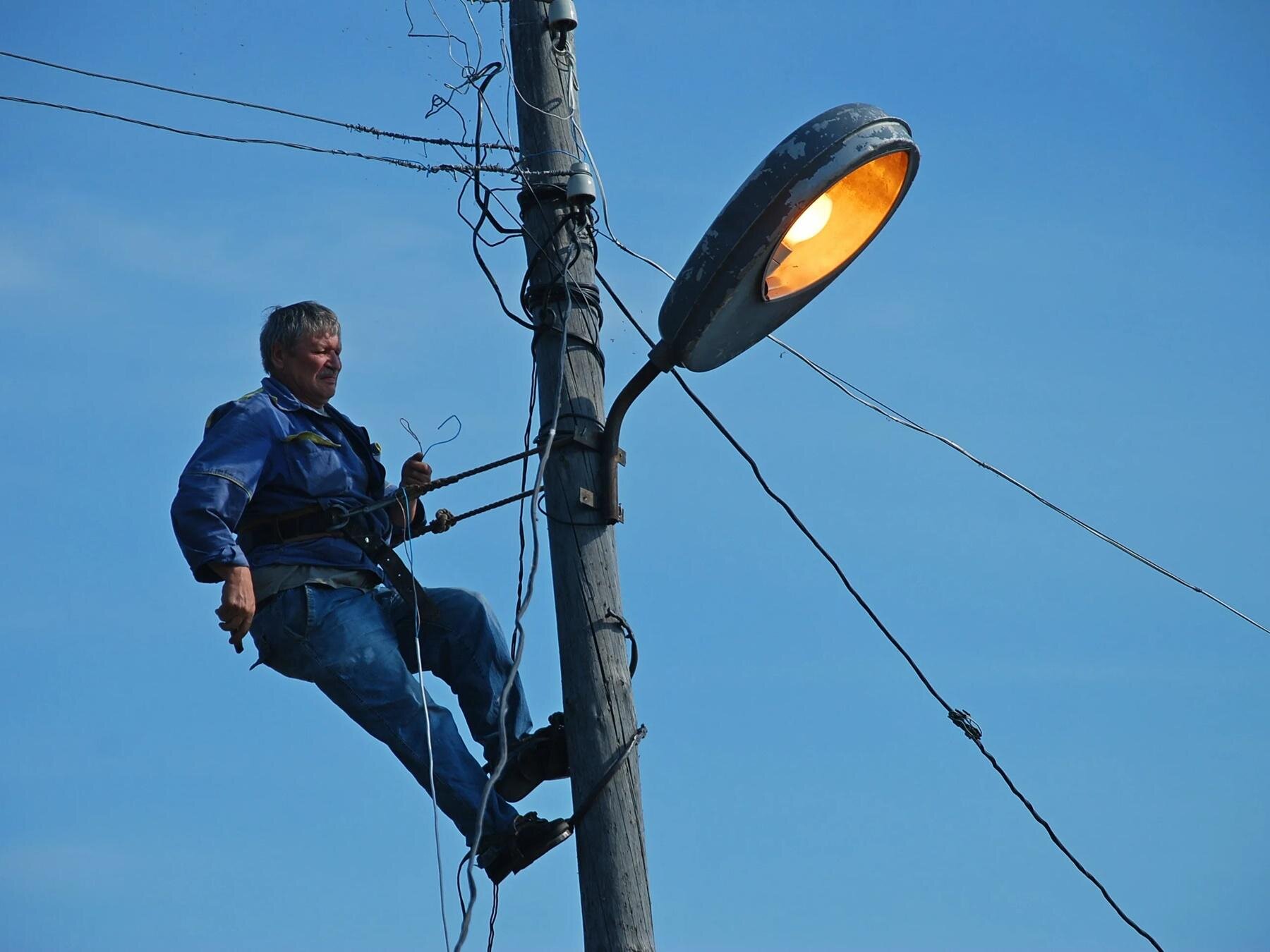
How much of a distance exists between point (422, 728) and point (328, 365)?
4.24 feet

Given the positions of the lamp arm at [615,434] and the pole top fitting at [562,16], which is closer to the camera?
the lamp arm at [615,434]

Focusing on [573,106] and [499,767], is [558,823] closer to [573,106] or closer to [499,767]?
[499,767]

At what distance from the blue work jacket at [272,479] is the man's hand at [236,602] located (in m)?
0.03

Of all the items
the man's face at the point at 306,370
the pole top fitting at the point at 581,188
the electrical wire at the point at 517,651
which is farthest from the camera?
the man's face at the point at 306,370

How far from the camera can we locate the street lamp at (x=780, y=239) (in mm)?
3551

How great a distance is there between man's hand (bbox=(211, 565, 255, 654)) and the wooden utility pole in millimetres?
815

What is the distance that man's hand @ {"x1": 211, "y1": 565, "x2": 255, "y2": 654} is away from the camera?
3779 mm

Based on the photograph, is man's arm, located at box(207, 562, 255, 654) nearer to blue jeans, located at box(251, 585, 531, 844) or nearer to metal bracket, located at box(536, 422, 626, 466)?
blue jeans, located at box(251, 585, 531, 844)

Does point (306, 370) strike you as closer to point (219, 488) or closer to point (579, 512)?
point (219, 488)

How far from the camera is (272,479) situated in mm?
4309

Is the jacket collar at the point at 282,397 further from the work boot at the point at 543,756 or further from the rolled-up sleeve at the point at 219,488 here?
the work boot at the point at 543,756

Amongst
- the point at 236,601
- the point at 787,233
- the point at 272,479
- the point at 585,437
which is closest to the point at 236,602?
the point at 236,601

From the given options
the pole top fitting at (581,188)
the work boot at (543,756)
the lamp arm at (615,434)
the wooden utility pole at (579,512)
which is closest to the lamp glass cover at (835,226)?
the lamp arm at (615,434)

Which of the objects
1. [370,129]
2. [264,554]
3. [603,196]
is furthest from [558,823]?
[370,129]
